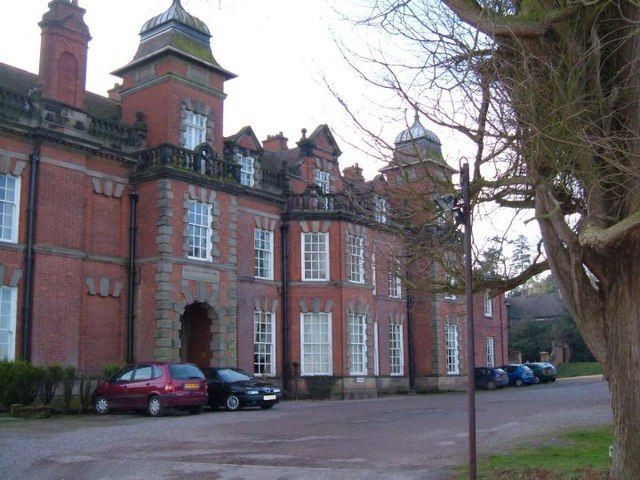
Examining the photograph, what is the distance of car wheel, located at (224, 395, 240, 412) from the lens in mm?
24141

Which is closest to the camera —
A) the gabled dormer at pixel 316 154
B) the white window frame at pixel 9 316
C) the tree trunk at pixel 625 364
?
the tree trunk at pixel 625 364

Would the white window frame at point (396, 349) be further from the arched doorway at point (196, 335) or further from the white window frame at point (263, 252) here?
the arched doorway at point (196, 335)

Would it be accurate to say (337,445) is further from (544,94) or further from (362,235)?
(362,235)

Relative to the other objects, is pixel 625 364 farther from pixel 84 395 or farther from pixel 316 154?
pixel 316 154

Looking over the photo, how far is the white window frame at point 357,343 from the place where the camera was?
110 ft

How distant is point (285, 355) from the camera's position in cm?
3328

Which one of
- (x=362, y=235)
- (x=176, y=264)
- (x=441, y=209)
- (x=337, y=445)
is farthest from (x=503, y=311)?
(x=441, y=209)

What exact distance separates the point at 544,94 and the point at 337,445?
27.3 ft

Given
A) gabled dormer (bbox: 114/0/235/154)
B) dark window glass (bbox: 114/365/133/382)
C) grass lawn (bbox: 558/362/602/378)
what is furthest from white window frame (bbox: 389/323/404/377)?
grass lawn (bbox: 558/362/602/378)

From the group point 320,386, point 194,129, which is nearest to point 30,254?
point 194,129

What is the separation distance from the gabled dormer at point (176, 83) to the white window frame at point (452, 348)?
1822cm

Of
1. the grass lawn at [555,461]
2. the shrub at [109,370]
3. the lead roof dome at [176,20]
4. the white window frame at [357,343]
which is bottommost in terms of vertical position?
the grass lawn at [555,461]

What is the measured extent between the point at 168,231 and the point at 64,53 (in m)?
7.28

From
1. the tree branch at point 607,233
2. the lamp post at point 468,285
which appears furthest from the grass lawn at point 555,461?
the tree branch at point 607,233
